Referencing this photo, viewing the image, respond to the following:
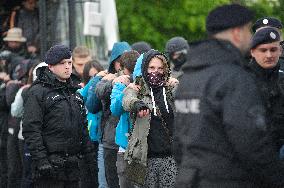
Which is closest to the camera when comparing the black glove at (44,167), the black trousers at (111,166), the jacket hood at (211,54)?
the jacket hood at (211,54)

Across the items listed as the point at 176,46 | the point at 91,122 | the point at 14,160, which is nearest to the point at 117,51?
the point at 91,122

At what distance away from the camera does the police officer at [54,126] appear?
11.1 metres

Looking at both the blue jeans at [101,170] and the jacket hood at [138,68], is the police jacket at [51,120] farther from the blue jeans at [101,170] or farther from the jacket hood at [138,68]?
the blue jeans at [101,170]

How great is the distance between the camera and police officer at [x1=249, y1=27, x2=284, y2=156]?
8836mm

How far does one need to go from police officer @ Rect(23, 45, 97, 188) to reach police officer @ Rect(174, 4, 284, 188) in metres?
3.54

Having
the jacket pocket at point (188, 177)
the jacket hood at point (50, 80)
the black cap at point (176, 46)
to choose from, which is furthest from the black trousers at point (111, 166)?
the jacket pocket at point (188, 177)

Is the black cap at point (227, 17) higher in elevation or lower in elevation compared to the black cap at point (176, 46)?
lower

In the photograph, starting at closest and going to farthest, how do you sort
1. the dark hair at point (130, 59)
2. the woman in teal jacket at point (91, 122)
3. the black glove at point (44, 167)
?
1. the black glove at point (44, 167)
2. the dark hair at point (130, 59)
3. the woman in teal jacket at point (91, 122)

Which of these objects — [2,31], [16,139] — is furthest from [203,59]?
[2,31]

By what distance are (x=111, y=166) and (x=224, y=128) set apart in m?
5.19

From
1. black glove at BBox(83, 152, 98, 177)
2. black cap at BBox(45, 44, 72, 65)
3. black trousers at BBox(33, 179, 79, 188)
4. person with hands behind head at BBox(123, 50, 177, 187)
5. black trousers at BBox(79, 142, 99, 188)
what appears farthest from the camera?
black trousers at BBox(79, 142, 99, 188)

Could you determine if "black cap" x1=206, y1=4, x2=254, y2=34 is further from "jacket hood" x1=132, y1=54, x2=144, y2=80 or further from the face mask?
"jacket hood" x1=132, y1=54, x2=144, y2=80

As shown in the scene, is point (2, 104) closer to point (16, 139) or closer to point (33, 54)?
point (16, 139)

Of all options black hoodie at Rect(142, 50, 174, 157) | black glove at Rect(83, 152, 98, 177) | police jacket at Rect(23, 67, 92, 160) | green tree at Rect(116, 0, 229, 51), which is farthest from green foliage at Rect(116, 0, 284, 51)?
black hoodie at Rect(142, 50, 174, 157)
